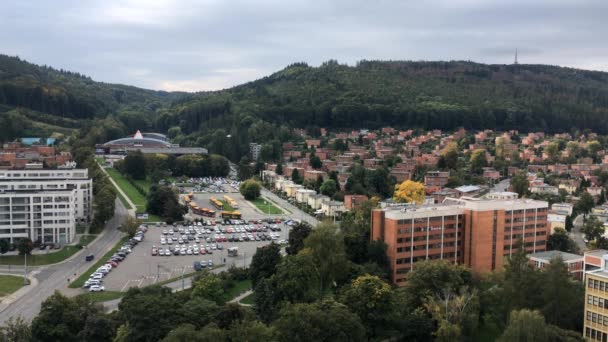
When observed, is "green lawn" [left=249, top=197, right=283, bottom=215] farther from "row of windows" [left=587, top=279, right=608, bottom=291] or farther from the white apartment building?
"row of windows" [left=587, top=279, right=608, bottom=291]

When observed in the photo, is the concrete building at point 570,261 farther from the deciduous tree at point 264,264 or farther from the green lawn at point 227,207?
the green lawn at point 227,207

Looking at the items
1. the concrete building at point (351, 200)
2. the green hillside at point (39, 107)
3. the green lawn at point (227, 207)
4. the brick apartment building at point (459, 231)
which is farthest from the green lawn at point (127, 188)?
the brick apartment building at point (459, 231)

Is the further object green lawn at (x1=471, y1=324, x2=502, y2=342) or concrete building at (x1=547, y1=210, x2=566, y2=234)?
concrete building at (x1=547, y1=210, x2=566, y2=234)

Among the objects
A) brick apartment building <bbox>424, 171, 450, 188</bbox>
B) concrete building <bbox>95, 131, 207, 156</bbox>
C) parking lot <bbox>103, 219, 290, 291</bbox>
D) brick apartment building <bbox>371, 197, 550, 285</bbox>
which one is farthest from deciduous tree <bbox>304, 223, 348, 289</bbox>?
concrete building <bbox>95, 131, 207, 156</bbox>

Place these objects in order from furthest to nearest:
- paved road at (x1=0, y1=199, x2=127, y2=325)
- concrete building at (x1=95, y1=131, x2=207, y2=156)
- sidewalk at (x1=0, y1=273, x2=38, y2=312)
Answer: concrete building at (x1=95, y1=131, x2=207, y2=156)
sidewalk at (x1=0, y1=273, x2=38, y2=312)
paved road at (x1=0, y1=199, x2=127, y2=325)

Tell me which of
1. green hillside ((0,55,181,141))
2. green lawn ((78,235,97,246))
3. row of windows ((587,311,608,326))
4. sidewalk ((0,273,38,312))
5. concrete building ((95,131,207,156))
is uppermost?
green hillside ((0,55,181,141))

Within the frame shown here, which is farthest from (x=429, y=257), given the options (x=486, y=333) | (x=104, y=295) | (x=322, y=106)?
(x=322, y=106)
